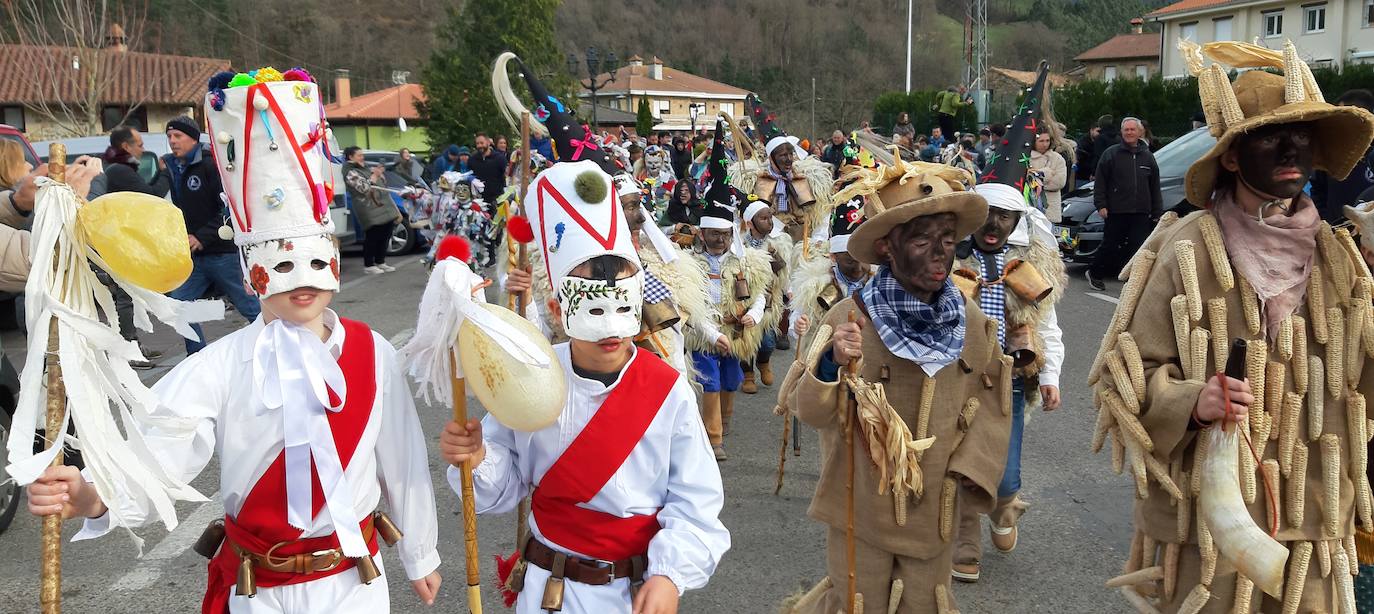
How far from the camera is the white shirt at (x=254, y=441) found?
2.85m

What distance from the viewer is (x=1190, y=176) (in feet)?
11.0

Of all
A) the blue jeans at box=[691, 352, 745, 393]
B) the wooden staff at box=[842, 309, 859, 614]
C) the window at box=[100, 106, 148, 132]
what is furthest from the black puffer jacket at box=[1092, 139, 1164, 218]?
the window at box=[100, 106, 148, 132]

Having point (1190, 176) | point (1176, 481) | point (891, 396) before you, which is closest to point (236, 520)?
point (891, 396)

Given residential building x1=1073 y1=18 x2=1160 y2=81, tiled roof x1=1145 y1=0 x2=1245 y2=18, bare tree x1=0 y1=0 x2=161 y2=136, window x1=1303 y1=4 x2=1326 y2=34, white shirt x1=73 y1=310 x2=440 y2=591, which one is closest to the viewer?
white shirt x1=73 y1=310 x2=440 y2=591

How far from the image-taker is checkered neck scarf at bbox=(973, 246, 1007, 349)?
481 cm

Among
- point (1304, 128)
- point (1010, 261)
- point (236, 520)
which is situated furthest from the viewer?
point (1010, 261)

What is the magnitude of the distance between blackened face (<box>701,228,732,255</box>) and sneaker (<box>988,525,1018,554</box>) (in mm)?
3164

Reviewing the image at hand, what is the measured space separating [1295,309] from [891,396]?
1.29 m

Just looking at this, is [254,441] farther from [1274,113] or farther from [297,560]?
[1274,113]

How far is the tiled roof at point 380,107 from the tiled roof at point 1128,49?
163 ft

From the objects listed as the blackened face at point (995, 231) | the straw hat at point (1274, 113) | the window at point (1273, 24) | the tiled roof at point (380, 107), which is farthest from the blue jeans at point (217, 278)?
the window at point (1273, 24)

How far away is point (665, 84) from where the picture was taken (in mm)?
86938

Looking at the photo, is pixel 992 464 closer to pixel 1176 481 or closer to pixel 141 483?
pixel 1176 481

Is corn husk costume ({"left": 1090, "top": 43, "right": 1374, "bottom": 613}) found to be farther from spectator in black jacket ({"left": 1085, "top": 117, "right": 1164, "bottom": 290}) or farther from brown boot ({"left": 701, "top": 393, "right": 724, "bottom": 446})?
spectator in black jacket ({"left": 1085, "top": 117, "right": 1164, "bottom": 290})
